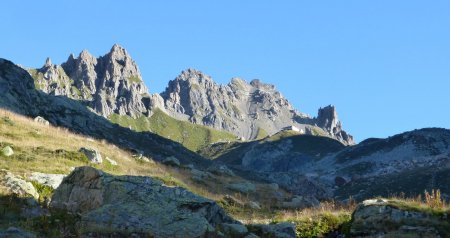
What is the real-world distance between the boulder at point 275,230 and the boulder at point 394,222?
8.35ft

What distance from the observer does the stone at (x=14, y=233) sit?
1180cm

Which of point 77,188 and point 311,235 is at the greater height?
point 77,188

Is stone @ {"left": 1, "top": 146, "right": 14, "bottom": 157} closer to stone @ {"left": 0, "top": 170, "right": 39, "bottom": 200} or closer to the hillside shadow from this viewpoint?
stone @ {"left": 0, "top": 170, "right": 39, "bottom": 200}

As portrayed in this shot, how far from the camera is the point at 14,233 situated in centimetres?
1204

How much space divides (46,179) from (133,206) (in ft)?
26.9

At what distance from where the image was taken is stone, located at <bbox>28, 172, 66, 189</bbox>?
21828 millimetres

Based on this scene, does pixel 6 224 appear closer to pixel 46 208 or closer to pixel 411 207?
pixel 46 208

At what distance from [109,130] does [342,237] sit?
9360 cm

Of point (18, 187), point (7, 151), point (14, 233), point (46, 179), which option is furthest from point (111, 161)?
point (14, 233)

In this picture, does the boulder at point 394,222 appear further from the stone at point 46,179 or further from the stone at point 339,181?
the stone at point 339,181

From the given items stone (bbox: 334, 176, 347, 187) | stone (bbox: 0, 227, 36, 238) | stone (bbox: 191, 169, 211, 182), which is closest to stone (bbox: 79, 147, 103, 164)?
stone (bbox: 191, 169, 211, 182)

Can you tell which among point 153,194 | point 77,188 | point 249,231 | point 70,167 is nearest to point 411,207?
point 249,231

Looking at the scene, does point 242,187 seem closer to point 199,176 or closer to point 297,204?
point 199,176

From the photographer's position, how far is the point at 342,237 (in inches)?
747
